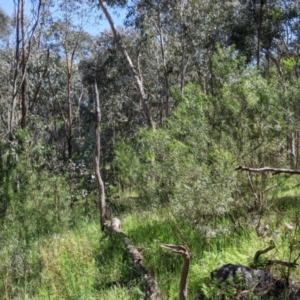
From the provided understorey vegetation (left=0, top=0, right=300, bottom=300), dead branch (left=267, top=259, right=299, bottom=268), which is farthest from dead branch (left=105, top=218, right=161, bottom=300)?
dead branch (left=267, top=259, right=299, bottom=268)

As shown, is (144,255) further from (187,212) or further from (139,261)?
(187,212)

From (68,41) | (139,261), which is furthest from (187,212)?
(68,41)

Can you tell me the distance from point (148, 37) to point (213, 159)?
11139 millimetres

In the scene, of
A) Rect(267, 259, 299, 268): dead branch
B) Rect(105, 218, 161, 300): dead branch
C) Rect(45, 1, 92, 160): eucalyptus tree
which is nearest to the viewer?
Rect(267, 259, 299, 268): dead branch

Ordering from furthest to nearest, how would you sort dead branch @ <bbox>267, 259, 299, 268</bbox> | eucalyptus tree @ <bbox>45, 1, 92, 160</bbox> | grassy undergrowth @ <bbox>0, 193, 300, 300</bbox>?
eucalyptus tree @ <bbox>45, 1, 92, 160</bbox>
grassy undergrowth @ <bbox>0, 193, 300, 300</bbox>
dead branch @ <bbox>267, 259, 299, 268</bbox>

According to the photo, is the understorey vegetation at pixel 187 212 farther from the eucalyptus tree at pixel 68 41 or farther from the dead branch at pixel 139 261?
the eucalyptus tree at pixel 68 41

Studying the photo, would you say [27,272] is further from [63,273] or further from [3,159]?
[3,159]

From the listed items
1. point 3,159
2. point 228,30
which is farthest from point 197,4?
point 3,159

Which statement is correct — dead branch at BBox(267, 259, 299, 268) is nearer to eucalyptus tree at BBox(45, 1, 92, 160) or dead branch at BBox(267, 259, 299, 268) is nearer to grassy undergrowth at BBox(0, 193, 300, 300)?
grassy undergrowth at BBox(0, 193, 300, 300)

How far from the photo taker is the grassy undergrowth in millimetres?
5047

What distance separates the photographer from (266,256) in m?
4.94

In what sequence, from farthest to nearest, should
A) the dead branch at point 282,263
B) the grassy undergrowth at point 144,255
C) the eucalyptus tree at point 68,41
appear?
the eucalyptus tree at point 68,41
the grassy undergrowth at point 144,255
the dead branch at point 282,263

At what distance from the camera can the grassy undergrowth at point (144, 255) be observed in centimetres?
505

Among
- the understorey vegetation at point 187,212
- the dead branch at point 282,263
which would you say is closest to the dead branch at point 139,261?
the understorey vegetation at point 187,212
